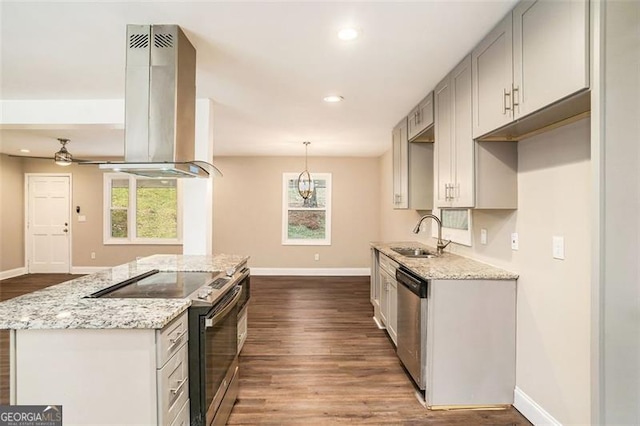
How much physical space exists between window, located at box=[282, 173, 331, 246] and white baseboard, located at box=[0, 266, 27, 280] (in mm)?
5338

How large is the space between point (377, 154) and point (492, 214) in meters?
4.33

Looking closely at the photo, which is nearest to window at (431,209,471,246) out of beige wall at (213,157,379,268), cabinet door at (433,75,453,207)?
cabinet door at (433,75,453,207)

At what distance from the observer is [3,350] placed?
4.56 feet

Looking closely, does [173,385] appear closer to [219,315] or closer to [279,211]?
[219,315]

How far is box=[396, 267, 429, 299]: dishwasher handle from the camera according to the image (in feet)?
7.89

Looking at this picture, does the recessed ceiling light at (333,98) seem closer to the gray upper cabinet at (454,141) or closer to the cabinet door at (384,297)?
the gray upper cabinet at (454,141)

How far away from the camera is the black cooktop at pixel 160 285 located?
5.88 feet

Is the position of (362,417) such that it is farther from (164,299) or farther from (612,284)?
(612,284)

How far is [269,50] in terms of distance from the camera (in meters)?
2.35

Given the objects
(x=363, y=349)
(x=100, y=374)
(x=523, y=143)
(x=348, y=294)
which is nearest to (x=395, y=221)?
(x=348, y=294)

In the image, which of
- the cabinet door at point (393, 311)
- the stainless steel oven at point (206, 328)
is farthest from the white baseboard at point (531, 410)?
the stainless steel oven at point (206, 328)

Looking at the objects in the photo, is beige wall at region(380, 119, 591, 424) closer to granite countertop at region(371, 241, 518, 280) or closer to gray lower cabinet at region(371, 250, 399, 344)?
granite countertop at region(371, 241, 518, 280)

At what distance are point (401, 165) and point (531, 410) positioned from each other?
280 centimetres

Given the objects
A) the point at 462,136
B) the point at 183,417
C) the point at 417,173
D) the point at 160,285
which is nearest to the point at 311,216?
the point at 417,173
